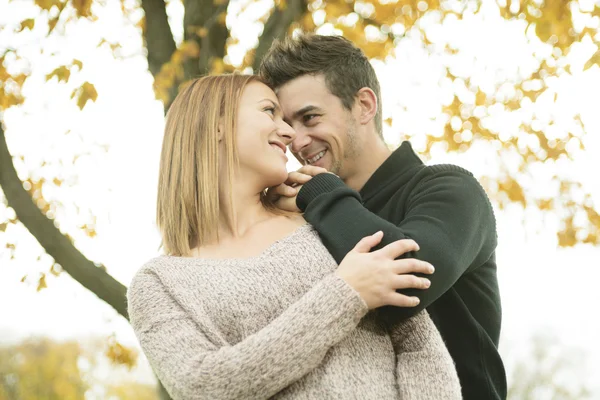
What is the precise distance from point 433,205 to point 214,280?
69cm

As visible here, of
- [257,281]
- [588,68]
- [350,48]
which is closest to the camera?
[257,281]

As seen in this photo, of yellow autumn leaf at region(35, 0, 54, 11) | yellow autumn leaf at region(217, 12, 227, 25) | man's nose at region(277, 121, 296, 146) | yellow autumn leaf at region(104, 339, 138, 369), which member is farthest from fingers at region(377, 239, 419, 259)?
yellow autumn leaf at region(104, 339, 138, 369)

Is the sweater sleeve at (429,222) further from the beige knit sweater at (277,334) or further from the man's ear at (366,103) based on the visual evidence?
the man's ear at (366,103)

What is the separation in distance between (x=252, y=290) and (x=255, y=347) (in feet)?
0.69

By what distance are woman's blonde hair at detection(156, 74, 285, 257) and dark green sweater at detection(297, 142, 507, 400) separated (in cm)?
29

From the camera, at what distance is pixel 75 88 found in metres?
4.02

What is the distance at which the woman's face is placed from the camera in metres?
2.33

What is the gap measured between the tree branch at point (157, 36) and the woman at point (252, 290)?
205cm

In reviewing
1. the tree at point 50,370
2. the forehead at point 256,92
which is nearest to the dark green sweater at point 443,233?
the forehead at point 256,92

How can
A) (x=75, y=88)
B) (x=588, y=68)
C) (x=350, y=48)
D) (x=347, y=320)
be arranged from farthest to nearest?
(x=75, y=88) < (x=588, y=68) < (x=350, y=48) < (x=347, y=320)

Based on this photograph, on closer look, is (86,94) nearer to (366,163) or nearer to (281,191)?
(366,163)

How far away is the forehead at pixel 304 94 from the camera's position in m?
2.90

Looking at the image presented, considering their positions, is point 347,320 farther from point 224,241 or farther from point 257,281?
point 224,241

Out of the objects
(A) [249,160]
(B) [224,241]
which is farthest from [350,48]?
(B) [224,241]
